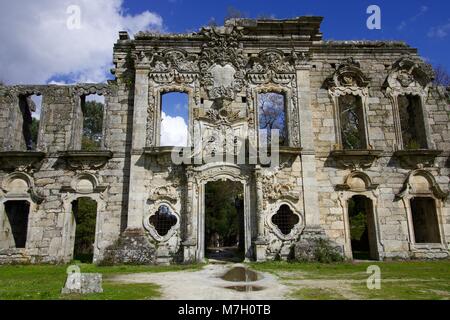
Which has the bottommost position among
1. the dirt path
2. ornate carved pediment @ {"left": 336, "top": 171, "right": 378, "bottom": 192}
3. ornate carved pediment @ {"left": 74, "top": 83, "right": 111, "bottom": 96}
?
the dirt path

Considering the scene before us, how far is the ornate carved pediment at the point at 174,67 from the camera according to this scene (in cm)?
1412

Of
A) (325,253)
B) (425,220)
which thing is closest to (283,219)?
(325,253)

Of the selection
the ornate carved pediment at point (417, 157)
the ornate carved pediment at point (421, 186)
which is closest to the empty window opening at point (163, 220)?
the ornate carved pediment at point (421, 186)

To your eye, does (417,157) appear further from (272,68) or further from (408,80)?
(272,68)

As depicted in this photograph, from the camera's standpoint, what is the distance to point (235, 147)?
43.9 ft

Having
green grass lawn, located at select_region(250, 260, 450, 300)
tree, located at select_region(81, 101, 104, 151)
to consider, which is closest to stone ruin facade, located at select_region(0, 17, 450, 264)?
green grass lawn, located at select_region(250, 260, 450, 300)

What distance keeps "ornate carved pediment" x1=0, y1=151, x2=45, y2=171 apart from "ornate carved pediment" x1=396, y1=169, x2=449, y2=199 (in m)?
13.6

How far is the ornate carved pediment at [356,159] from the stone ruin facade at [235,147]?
41 mm

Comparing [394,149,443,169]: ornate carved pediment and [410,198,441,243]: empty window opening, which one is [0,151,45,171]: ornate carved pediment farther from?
[410,198,441,243]: empty window opening

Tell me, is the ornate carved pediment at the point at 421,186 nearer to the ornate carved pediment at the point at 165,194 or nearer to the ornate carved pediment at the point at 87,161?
the ornate carved pediment at the point at 165,194

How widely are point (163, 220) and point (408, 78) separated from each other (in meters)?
11.4

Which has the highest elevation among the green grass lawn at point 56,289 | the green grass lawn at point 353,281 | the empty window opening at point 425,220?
the empty window opening at point 425,220

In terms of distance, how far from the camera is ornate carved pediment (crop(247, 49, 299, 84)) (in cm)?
1423
